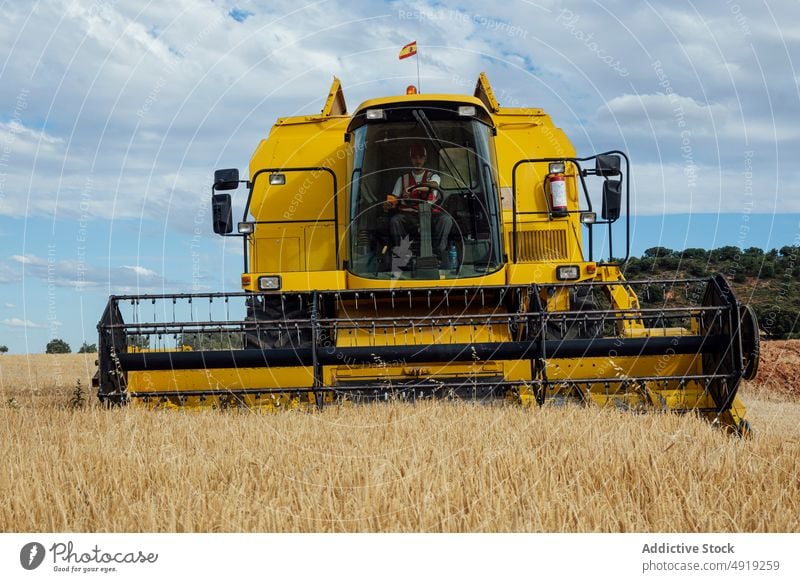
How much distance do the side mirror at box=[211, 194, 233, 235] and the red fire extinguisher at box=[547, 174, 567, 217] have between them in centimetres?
311

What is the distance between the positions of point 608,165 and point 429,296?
2147mm

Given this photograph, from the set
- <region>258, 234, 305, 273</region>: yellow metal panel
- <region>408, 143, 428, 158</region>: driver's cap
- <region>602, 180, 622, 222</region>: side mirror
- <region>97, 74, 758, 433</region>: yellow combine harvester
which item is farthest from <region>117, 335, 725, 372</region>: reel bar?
<region>258, 234, 305, 273</region>: yellow metal panel

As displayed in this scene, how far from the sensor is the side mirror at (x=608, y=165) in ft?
25.6

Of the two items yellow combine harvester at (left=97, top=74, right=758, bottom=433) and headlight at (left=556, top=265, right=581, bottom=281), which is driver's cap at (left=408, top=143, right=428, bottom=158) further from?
headlight at (left=556, top=265, right=581, bottom=281)

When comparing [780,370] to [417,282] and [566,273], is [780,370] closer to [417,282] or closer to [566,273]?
[566,273]

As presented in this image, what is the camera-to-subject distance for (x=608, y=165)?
308 inches

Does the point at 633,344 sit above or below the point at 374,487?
above

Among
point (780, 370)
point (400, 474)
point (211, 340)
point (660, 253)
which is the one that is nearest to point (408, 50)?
point (211, 340)

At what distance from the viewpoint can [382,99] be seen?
25.2 feet

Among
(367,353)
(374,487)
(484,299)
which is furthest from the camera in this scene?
(484,299)

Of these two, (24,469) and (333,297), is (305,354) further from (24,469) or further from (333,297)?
(24,469)

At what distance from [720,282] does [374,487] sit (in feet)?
12.8

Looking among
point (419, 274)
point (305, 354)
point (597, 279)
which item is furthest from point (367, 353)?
point (597, 279)
